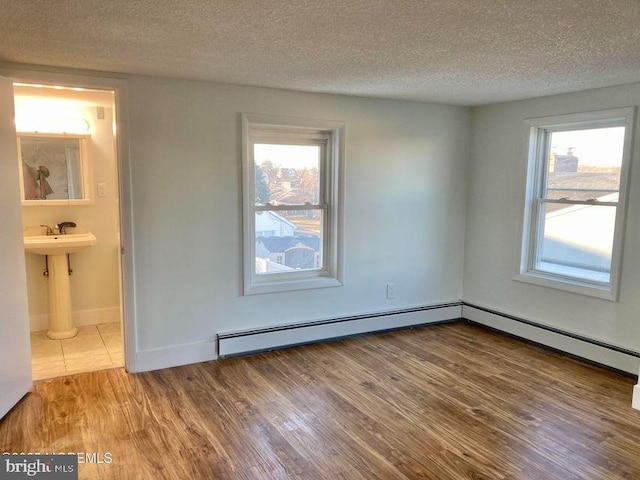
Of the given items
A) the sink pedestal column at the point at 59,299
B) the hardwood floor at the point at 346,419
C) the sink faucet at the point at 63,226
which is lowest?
the hardwood floor at the point at 346,419

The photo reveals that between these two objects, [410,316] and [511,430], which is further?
[410,316]

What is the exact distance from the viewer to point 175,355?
361 centimetres

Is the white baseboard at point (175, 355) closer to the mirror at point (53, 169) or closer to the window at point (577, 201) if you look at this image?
the mirror at point (53, 169)

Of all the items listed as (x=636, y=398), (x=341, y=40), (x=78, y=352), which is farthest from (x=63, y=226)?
(x=636, y=398)

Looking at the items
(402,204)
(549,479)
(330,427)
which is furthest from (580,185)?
(330,427)

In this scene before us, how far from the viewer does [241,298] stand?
3.81 meters

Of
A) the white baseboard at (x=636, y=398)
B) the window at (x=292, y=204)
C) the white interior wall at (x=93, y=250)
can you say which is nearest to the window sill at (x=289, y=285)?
the window at (x=292, y=204)

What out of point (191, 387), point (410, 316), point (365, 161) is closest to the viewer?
point (191, 387)

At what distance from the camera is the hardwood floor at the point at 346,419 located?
2387mm

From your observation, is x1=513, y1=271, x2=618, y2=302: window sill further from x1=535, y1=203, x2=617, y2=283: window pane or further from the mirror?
the mirror

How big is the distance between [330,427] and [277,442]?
1.07ft

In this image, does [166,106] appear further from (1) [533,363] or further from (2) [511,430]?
(1) [533,363]

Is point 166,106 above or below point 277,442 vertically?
above

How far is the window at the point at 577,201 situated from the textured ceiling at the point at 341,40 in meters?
0.44
